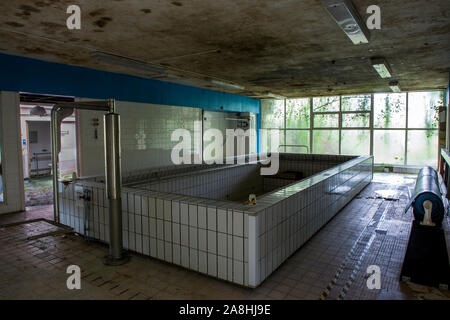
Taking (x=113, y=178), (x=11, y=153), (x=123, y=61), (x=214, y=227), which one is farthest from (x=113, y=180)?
(x=11, y=153)

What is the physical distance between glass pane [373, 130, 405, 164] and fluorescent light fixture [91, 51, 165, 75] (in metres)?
8.07

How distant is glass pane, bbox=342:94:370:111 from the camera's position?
10.7 metres

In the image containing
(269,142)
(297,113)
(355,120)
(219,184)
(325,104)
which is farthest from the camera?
(269,142)

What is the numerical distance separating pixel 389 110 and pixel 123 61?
901cm

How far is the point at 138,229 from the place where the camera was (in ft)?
10.9

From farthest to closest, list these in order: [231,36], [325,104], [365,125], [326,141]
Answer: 1. [326,141]
2. [325,104]
3. [365,125]
4. [231,36]

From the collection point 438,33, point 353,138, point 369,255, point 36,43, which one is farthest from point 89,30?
point 353,138

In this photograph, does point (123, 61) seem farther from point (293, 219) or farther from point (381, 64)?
point (381, 64)

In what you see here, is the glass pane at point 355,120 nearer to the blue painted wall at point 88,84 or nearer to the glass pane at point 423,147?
the glass pane at point 423,147

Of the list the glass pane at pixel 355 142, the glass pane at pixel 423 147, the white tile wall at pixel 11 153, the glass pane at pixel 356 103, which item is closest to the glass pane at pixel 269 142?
the glass pane at pixel 355 142

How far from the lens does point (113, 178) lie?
3098 mm

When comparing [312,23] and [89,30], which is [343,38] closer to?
[312,23]

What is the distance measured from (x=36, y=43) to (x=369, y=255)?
5.32 metres

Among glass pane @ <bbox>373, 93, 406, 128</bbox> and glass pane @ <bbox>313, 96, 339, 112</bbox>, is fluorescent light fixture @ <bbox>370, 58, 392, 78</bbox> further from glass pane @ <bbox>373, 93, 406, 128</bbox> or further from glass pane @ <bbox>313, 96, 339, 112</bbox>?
glass pane @ <bbox>313, 96, 339, 112</bbox>
